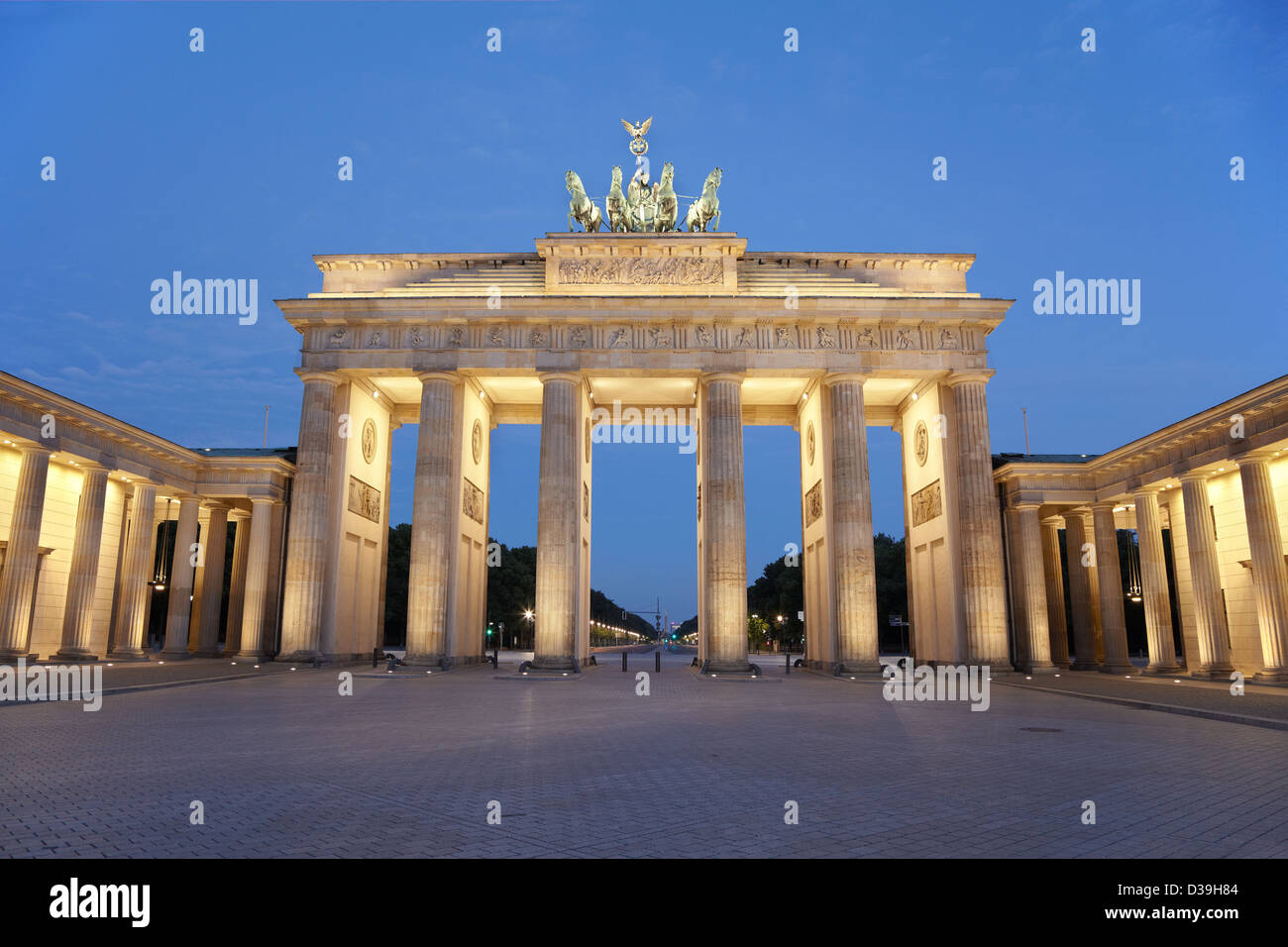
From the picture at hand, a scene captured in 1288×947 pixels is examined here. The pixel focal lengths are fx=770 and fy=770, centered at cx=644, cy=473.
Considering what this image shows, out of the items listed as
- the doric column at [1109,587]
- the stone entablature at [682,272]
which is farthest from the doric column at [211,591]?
the doric column at [1109,587]

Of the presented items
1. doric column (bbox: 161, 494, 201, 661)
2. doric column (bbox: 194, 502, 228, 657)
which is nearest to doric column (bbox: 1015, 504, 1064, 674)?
doric column (bbox: 194, 502, 228, 657)

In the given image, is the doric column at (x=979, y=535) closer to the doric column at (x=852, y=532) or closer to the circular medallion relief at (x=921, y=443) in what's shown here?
the circular medallion relief at (x=921, y=443)

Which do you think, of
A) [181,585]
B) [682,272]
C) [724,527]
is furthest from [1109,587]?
[181,585]

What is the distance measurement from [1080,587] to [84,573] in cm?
4745

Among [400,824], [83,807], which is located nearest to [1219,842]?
[400,824]

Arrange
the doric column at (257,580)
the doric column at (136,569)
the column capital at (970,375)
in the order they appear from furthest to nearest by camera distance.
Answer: the doric column at (136,569) → the doric column at (257,580) → the column capital at (970,375)

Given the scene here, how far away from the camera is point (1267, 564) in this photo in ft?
88.2

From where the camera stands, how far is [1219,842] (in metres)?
6.32

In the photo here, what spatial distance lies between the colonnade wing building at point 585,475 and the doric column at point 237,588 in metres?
1.20

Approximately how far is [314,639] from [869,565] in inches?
992

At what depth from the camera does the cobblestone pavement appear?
6.34 meters

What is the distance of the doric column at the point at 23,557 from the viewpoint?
95.3ft
